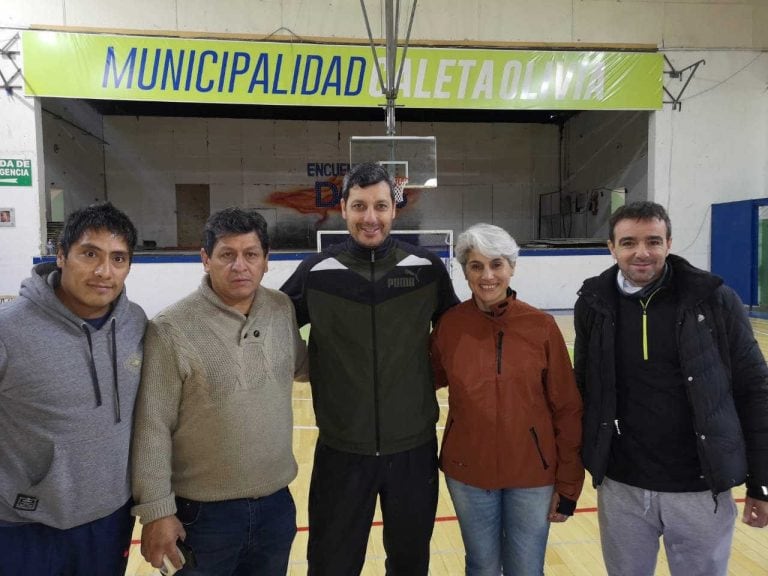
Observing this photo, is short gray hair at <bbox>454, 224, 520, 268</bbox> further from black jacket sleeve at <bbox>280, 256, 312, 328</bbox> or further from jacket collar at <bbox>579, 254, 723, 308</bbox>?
black jacket sleeve at <bbox>280, 256, 312, 328</bbox>

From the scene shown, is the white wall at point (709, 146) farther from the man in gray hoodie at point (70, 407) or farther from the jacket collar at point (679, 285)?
the man in gray hoodie at point (70, 407)

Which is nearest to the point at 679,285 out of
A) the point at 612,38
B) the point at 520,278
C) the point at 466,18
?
the point at 520,278

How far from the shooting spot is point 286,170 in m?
15.6

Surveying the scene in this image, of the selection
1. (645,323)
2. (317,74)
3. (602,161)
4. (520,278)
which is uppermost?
(317,74)

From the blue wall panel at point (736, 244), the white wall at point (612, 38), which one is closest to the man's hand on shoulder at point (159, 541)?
the white wall at point (612, 38)

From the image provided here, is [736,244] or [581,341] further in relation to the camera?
[736,244]

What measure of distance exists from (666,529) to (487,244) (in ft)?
3.57

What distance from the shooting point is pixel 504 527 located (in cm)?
188

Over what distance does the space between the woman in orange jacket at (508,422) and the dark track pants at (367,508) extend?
14cm

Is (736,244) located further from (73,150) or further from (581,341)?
(73,150)

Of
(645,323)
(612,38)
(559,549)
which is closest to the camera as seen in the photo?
(645,323)

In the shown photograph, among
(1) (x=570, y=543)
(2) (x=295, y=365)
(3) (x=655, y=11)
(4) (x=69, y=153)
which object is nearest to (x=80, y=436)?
(2) (x=295, y=365)

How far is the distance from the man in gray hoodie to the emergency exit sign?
9.23 m

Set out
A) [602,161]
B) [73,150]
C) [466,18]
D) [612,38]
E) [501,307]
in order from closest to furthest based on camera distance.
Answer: [501,307] < [466,18] < [612,38] < [73,150] < [602,161]
